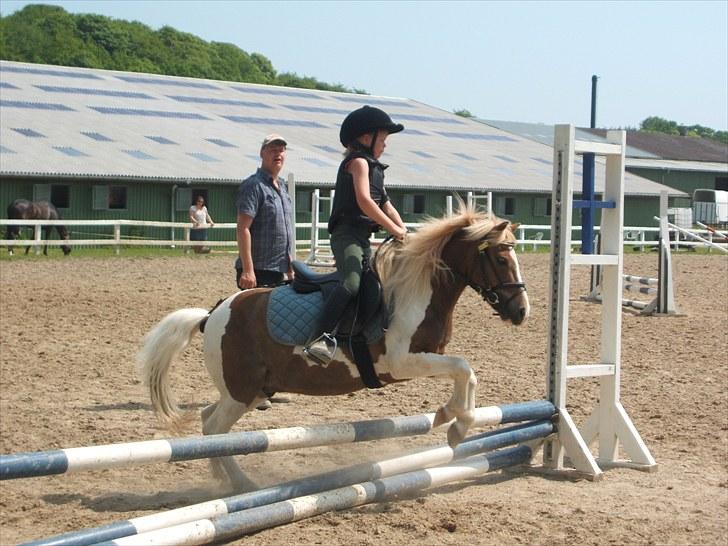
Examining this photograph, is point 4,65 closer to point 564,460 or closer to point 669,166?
point 669,166

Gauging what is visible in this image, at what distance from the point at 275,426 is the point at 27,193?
23.2 metres

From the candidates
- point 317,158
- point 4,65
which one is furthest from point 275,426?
point 4,65

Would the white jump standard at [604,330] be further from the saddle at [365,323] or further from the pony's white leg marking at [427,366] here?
the saddle at [365,323]

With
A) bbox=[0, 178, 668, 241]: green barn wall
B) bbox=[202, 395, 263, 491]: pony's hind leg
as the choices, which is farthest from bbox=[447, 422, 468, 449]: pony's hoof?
bbox=[0, 178, 668, 241]: green barn wall

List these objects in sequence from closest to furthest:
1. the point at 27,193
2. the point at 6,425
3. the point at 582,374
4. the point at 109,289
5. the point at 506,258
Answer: the point at 506,258 → the point at 582,374 → the point at 6,425 → the point at 109,289 → the point at 27,193

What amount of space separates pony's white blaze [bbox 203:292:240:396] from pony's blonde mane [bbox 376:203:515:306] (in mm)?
969

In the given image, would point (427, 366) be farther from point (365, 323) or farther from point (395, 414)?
point (395, 414)

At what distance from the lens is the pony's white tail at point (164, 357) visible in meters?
6.55

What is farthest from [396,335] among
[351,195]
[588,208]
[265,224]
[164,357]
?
[265,224]

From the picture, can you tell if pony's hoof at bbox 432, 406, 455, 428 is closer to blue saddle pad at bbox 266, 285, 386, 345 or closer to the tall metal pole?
blue saddle pad at bbox 266, 285, 386, 345

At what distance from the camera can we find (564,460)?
7.33 meters

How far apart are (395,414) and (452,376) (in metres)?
2.63

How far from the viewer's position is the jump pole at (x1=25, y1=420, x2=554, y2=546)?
4395 mm

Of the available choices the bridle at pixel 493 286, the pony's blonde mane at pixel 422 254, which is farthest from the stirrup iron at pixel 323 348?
the bridle at pixel 493 286
